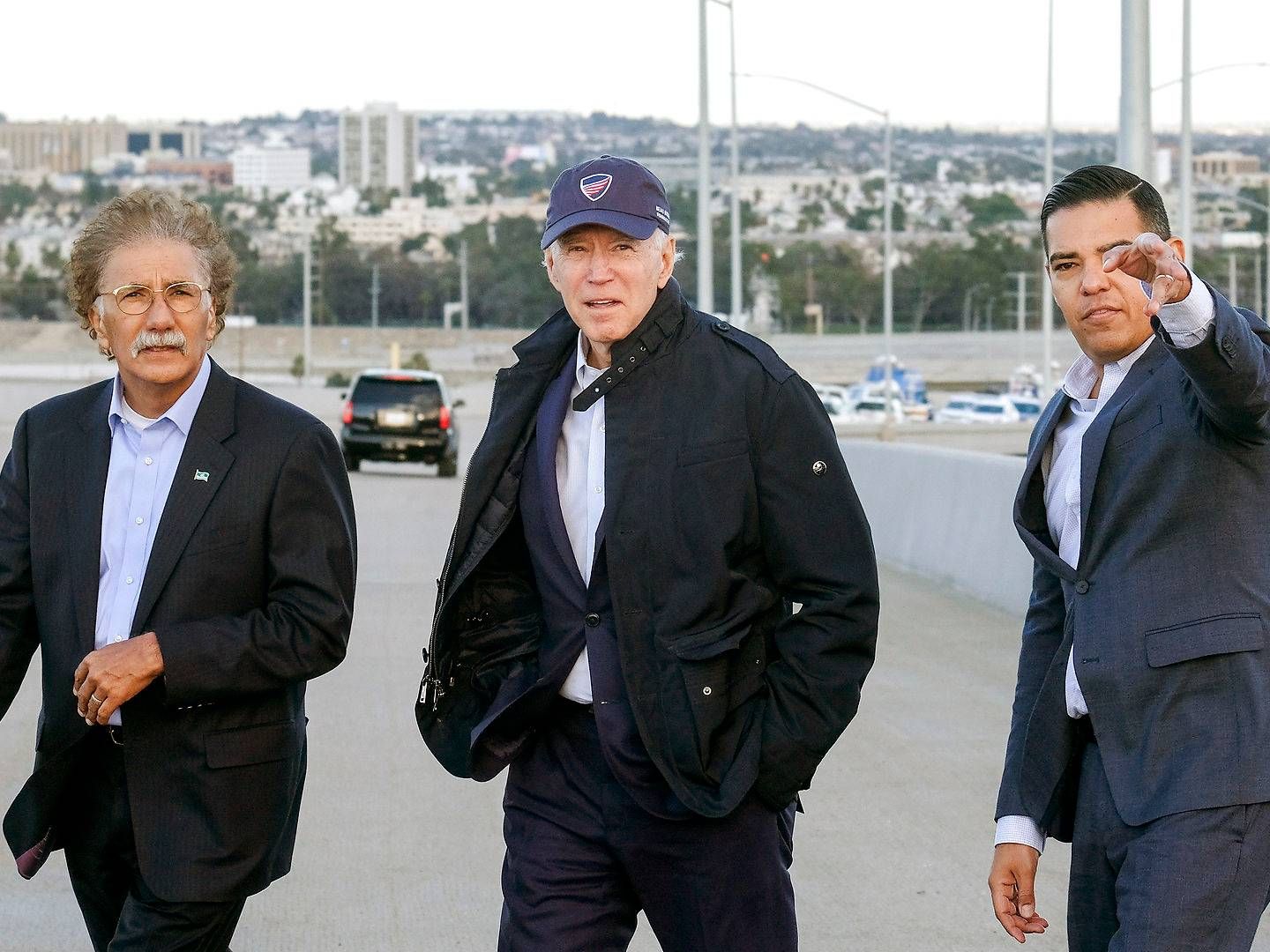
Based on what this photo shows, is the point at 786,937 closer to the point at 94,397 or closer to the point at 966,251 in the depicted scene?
the point at 94,397

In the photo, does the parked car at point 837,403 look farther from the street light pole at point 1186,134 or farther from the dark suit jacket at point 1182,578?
the dark suit jacket at point 1182,578

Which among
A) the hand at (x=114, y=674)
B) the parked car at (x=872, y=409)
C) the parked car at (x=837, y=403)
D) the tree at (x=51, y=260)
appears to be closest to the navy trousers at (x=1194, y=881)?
the hand at (x=114, y=674)

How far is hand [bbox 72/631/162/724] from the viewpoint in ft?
12.3

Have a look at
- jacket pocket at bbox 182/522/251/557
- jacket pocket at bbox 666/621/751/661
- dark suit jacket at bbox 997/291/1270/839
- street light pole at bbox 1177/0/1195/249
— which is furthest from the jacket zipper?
street light pole at bbox 1177/0/1195/249

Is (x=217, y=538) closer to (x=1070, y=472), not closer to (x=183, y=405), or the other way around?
(x=183, y=405)

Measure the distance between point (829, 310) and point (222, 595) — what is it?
5422 inches

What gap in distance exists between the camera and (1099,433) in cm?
376

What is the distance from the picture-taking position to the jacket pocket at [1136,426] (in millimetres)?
3703

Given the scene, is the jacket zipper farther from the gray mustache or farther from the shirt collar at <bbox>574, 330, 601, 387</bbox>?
the gray mustache

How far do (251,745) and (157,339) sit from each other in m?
0.82

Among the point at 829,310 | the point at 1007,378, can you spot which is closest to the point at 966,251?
the point at 829,310

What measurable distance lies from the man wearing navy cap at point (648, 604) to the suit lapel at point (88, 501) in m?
0.67

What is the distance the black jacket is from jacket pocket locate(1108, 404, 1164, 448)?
1.63 feet

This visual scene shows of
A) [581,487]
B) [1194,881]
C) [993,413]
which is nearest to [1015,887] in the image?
[1194,881]
